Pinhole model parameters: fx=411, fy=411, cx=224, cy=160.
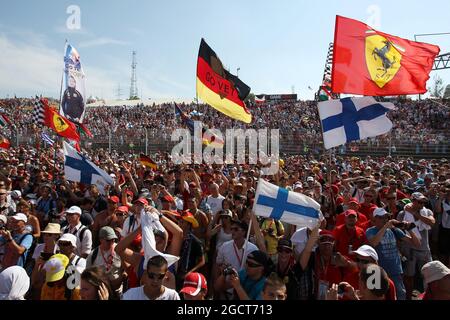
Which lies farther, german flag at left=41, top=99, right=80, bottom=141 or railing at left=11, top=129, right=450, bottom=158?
railing at left=11, top=129, right=450, bottom=158

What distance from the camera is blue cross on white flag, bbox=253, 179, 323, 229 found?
14.7 ft

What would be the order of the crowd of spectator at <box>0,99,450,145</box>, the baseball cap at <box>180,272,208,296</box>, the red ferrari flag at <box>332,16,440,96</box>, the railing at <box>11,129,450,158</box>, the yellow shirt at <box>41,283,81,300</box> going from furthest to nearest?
the crowd of spectator at <box>0,99,450,145</box> < the railing at <box>11,129,450,158</box> < the red ferrari flag at <box>332,16,440,96</box> < the yellow shirt at <box>41,283,81,300</box> < the baseball cap at <box>180,272,208,296</box>

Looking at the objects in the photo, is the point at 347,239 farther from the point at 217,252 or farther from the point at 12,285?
the point at 12,285

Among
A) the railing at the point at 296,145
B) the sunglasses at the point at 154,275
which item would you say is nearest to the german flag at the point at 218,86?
the sunglasses at the point at 154,275

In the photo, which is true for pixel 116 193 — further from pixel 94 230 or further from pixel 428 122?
pixel 428 122

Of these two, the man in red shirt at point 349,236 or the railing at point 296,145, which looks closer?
the man in red shirt at point 349,236

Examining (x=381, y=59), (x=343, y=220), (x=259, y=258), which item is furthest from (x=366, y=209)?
(x=381, y=59)

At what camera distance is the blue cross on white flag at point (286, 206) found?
4480 mm

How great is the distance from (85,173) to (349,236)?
16.6 feet

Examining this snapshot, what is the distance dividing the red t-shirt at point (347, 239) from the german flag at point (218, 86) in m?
4.87

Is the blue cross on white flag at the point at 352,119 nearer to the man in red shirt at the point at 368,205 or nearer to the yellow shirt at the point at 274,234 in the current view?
the man in red shirt at the point at 368,205

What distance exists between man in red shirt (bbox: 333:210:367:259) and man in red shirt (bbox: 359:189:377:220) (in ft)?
3.62

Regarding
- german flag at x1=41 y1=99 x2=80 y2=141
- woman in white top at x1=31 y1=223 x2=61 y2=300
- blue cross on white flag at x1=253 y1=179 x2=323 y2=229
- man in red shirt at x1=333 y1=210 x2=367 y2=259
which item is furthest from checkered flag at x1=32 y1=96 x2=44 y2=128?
man in red shirt at x1=333 y1=210 x2=367 y2=259

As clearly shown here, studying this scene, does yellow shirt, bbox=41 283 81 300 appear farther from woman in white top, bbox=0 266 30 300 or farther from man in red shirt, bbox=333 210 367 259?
man in red shirt, bbox=333 210 367 259
